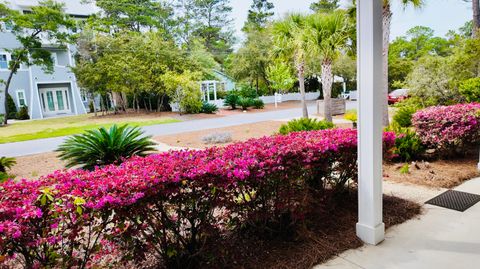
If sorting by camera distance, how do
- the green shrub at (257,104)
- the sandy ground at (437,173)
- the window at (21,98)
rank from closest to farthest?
the sandy ground at (437,173) < the window at (21,98) < the green shrub at (257,104)

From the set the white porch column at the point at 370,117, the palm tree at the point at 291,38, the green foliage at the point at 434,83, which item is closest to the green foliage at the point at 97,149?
the white porch column at the point at 370,117

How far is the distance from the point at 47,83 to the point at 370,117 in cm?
2200

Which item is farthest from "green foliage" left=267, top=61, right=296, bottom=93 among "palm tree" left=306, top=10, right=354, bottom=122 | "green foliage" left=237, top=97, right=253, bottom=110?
"palm tree" left=306, top=10, right=354, bottom=122

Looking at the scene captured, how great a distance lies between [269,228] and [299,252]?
309 mm

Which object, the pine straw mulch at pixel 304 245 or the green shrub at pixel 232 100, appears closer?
the pine straw mulch at pixel 304 245

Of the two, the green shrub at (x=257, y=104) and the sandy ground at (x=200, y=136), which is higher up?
the green shrub at (x=257, y=104)

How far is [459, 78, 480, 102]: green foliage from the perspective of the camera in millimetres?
7641

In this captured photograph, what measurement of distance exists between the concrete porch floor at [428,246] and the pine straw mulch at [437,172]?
87 centimetres

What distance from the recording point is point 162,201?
6.04 feet

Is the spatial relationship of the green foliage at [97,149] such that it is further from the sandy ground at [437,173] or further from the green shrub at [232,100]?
the green shrub at [232,100]

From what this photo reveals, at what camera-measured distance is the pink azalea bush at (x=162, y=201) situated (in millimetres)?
1571

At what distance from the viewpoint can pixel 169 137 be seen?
999 cm

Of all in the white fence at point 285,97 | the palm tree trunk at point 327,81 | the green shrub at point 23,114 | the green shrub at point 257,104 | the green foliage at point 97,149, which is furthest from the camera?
the white fence at point 285,97

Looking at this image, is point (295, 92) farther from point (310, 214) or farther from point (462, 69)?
point (310, 214)
